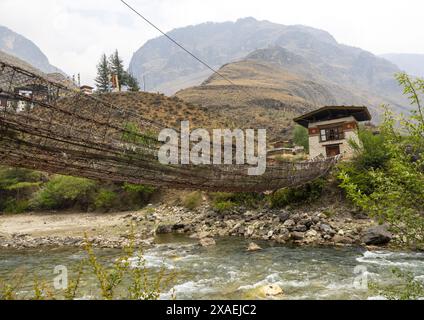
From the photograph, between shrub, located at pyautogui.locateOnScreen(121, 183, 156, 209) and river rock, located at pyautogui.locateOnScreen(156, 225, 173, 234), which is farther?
shrub, located at pyautogui.locateOnScreen(121, 183, 156, 209)

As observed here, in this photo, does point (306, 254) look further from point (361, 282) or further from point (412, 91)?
point (412, 91)

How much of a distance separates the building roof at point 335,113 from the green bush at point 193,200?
37.0 feet

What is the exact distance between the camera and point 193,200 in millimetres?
24891

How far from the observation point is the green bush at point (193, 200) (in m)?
24.5

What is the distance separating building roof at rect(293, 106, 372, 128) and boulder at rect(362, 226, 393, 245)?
13.6 meters

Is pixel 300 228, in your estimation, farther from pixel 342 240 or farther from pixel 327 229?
pixel 342 240

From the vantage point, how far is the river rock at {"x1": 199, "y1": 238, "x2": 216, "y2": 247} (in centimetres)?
1455

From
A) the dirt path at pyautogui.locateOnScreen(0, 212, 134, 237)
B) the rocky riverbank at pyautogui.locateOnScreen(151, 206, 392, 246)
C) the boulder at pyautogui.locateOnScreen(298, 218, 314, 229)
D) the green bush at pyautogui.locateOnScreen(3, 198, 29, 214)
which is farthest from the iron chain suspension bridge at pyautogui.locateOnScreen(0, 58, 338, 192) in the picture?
the green bush at pyautogui.locateOnScreen(3, 198, 29, 214)

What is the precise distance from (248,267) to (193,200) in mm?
14466

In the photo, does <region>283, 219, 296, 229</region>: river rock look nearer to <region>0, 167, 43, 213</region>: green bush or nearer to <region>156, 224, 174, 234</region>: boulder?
<region>156, 224, 174, 234</region>: boulder

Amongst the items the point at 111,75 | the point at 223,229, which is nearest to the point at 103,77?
the point at 111,75

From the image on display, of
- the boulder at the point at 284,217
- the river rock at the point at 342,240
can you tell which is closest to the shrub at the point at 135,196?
the boulder at the point at 284,217

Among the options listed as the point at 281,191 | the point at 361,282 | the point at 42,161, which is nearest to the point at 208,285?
the point at 361,282
